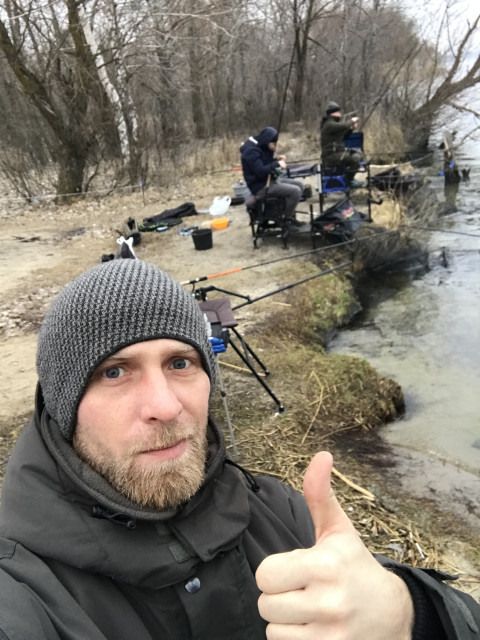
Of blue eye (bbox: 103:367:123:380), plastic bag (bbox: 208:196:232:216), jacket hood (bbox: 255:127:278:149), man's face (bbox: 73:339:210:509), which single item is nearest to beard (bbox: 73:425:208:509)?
man's face (bbox: 73:339:210:509)

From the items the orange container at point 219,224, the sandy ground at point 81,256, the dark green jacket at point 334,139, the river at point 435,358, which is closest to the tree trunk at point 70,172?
the sandy ground at point 81,256

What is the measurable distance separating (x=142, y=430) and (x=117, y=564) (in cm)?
25

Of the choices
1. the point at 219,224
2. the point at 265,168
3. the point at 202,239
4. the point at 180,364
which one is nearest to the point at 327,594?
the point at 180,364

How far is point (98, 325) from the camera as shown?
1088 millimetres

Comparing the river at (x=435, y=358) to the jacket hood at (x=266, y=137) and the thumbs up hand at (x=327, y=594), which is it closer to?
the thumbs up hand at (x=327, y=594)

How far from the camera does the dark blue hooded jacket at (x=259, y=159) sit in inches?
244

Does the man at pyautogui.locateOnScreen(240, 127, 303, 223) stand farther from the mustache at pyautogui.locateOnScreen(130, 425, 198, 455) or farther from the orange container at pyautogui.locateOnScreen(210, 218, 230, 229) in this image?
the mustache at pyautogui.locateOnScreen(130, 425, 198, 455)

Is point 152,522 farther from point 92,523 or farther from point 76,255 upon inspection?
point 76,255

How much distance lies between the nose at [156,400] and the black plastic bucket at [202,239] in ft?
18.8

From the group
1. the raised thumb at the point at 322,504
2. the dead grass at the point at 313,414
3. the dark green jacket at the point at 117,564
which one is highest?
A: the raised thumb at the point at 322,504

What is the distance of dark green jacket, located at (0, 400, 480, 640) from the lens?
2.75 feet

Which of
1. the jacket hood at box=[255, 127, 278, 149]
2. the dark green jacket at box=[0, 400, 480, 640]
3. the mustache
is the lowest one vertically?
the dark green jacket at box=[0, 400, 480, 640]

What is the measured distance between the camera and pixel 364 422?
348 centimetres

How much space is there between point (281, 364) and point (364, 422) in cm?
87
